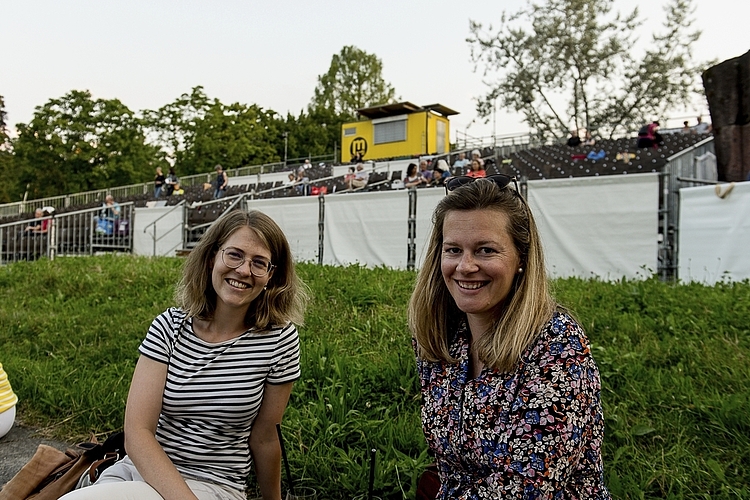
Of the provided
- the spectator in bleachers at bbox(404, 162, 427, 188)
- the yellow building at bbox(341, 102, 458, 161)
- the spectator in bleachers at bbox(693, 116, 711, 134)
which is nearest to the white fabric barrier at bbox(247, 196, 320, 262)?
the spectator in bleachers at bbox(404, 162, 427, 188)

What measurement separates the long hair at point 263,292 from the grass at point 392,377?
3.76 ft

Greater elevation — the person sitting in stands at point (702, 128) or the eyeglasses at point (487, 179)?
the person sitting in stands at point (702, 128)

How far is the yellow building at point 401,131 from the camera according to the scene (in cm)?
3819

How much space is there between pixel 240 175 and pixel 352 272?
3329 centimetres

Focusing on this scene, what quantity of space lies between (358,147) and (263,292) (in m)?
38.9

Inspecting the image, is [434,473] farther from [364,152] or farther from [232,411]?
[364,152]

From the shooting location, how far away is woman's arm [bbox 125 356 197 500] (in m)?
2.19

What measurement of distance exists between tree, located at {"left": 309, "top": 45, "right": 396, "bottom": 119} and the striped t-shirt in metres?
62.1

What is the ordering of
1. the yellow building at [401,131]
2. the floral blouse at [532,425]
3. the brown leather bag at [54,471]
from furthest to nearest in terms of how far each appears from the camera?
the yellow building at [401,131] → the brown leather bag at [54,471] → the floral blouse at [532,425]

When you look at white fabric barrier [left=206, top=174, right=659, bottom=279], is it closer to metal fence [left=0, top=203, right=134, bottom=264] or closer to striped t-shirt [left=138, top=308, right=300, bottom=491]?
striped t-shirt [left=138, top=308, right=300, bottom=491]

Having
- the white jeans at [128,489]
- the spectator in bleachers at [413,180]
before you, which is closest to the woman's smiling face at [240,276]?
the white jeans at [128,489]

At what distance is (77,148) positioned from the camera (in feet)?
131

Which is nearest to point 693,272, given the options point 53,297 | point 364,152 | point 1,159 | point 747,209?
point 747,209

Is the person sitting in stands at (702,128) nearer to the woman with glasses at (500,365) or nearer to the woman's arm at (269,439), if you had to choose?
the woman with glasses at (500,365)
